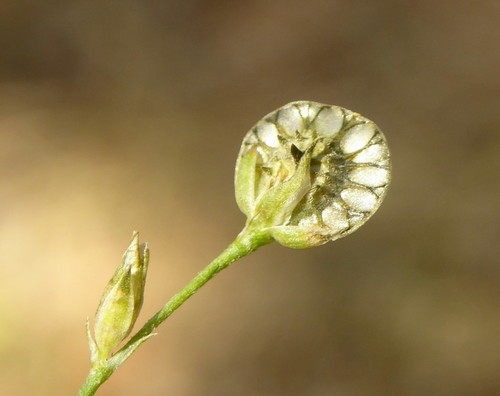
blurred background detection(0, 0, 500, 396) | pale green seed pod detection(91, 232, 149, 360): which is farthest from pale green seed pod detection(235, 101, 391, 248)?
blurred background detection(0, 0, 500, 396)

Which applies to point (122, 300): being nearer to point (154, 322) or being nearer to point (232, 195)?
point (154, 322)

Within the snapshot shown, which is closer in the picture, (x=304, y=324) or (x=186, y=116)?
(x=304, y=324)

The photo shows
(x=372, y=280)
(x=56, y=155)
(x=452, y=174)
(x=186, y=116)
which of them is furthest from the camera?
(x=186, y=116)

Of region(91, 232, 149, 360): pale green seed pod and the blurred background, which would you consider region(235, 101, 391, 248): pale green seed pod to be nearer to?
region(91, 232, 149, 360): pale green seed pod

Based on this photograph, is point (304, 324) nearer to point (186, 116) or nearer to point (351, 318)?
point (351, 318)

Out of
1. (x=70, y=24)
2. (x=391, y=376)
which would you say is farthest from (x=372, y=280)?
(x=70, y=24)

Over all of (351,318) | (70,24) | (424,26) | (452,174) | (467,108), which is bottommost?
(351,318)

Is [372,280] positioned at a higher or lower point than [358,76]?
lower
